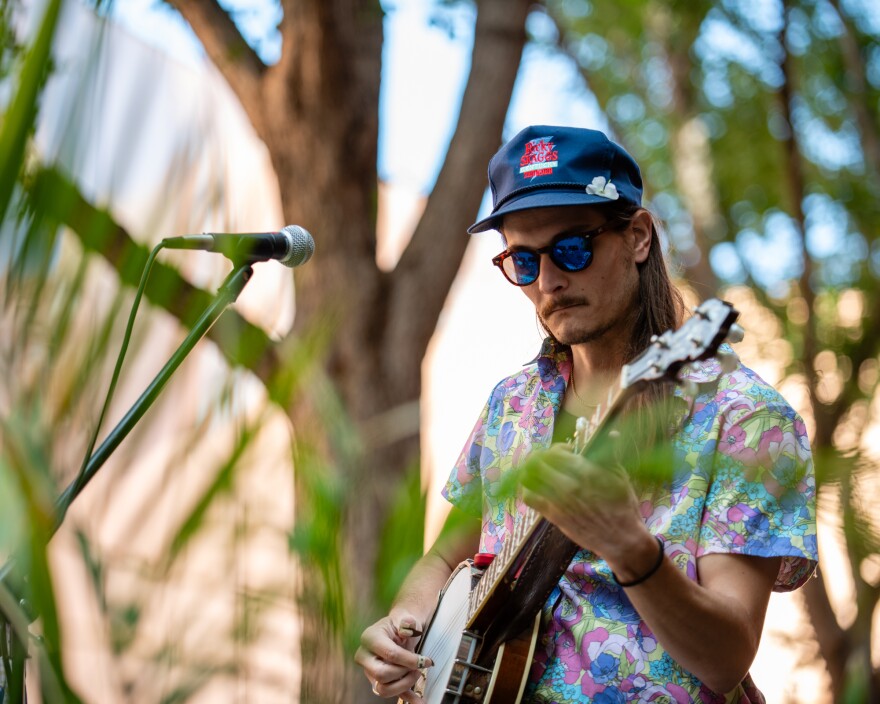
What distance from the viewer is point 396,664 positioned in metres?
1.94

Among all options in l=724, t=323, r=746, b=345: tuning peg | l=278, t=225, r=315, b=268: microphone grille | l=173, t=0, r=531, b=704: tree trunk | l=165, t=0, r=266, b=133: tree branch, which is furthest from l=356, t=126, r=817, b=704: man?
l=165, t=0, r=266, b=133: tree branch

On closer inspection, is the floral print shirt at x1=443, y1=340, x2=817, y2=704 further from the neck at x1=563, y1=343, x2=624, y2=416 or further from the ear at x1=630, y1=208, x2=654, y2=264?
the ear at x1=630, y1=208, x2=654, y2=264

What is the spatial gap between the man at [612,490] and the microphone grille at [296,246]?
1.45 feet

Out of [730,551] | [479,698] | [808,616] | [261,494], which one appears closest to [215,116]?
[261,494]

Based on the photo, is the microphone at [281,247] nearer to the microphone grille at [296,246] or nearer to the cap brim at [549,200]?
the microphone grille at [296,246]

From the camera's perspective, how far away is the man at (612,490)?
150 cm

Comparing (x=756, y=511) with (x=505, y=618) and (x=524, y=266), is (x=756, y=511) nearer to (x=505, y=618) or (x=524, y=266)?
(x=505, y=618)

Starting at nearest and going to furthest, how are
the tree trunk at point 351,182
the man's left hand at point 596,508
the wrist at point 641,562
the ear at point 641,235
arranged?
the man's left hand at point 596,508 < the wrist at point 641,562 < the ear at point 641,235 < the tree trunk at point 351,182

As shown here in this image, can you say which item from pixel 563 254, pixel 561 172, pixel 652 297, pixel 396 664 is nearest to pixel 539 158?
pixel 561 172

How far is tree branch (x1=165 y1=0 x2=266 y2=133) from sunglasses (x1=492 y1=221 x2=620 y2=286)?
319cm

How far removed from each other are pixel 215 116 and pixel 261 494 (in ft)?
0.76

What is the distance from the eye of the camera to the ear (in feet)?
6.74

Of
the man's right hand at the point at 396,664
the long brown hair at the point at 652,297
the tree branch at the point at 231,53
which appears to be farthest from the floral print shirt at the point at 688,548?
the tree branch at the point at 231,53

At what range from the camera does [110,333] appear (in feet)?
1.59
